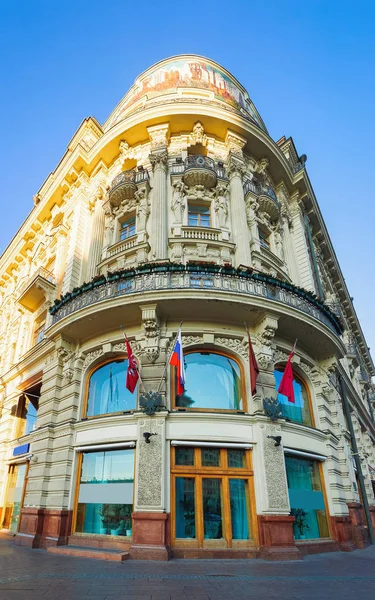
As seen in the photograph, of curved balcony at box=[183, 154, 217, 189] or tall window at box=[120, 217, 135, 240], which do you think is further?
tall window at box=[120, 217, 135, 240]

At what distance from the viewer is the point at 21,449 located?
1792 cm

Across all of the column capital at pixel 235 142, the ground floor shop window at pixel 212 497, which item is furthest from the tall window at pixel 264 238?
the ground floor shop window at pixel 212 497

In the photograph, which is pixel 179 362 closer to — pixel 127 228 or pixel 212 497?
pixel 212 497

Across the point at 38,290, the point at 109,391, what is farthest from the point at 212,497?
the point at 38,290

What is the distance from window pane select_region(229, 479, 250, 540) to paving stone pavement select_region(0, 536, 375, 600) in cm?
107

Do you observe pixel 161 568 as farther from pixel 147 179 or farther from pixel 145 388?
pixel 147 179

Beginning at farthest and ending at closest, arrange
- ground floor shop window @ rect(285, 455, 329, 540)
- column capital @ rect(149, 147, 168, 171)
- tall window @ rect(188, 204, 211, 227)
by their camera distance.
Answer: column capital @ rect(149, 147, 168, 171)
tall window @ rect(188, 204, 211, 227)
ground floor shop window @ rect(285, 455, 329, 540)

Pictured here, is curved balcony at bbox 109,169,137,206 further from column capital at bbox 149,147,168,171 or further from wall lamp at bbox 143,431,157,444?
wall lamp at bbox 143,431,157,444

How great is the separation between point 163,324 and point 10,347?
15108 mm

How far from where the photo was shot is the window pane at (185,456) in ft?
39.6

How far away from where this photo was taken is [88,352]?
599 inches

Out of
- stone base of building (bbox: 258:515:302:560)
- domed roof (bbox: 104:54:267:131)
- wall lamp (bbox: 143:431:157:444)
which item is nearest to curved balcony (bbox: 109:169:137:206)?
domed roof (bbox: 104:54:267:131)

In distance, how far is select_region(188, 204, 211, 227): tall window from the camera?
61.4 feet

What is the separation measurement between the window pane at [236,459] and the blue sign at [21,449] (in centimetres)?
1015
